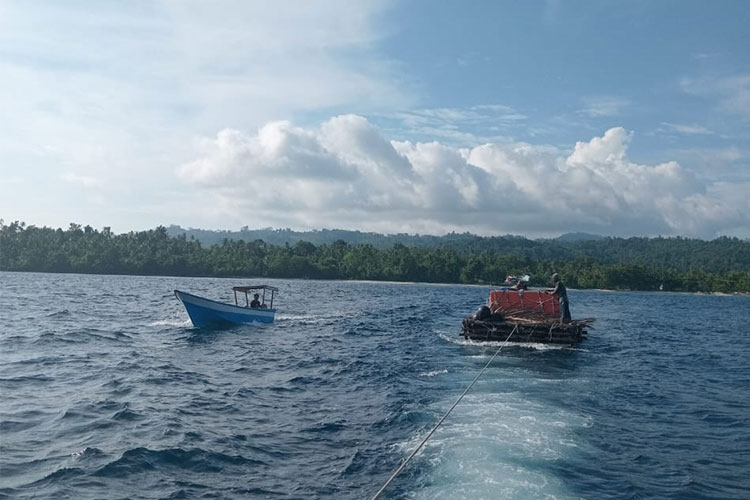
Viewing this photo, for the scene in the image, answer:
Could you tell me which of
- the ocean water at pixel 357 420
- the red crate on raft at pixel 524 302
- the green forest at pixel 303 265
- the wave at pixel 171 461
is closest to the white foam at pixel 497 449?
the ocean water at pixel 357 420

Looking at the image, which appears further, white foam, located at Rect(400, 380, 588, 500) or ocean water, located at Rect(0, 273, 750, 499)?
ocean water, located at Rect(0, 273, 750, 499)

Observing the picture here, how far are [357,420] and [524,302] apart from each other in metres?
22.6

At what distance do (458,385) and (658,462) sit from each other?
29.2ft

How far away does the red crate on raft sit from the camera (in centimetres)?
3847

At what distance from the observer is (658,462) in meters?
15.8

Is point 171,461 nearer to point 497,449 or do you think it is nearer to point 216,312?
point 497,449

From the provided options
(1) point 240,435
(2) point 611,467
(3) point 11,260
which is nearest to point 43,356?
(1) point 240,435

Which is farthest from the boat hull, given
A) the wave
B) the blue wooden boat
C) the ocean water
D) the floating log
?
the wave

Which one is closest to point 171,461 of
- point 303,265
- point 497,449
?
point 497,449

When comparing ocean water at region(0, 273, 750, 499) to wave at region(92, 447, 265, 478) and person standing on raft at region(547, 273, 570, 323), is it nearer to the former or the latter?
wave at region(92, 447, 265, 478)

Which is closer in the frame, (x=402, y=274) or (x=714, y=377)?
(x=714, y=377)

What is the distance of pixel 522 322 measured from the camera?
3612 centimetres

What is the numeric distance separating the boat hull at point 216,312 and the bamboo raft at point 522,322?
17091 millimetres

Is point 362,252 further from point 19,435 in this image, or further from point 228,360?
point 19,435
